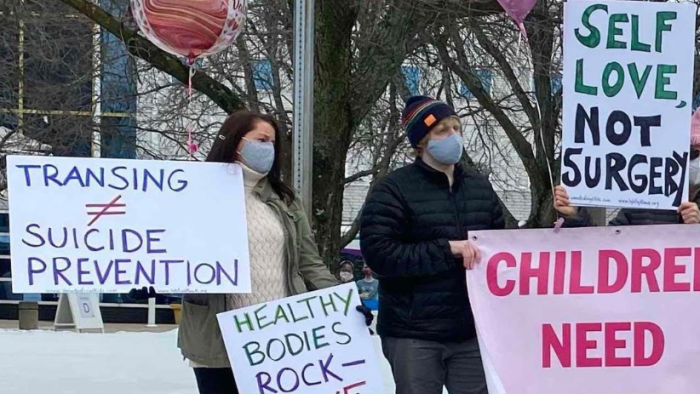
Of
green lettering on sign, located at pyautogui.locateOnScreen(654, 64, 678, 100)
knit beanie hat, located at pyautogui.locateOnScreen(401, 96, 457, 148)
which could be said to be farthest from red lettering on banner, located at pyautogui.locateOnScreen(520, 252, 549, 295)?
green lettering on sign, located at pyautogui.locateOnScreen(654, 64, 678, 100)

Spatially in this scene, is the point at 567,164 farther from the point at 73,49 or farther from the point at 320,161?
the point at 73,49

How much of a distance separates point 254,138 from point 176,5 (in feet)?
4.46

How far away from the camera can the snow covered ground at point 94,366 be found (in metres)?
8.85

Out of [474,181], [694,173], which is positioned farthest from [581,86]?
[694,173]

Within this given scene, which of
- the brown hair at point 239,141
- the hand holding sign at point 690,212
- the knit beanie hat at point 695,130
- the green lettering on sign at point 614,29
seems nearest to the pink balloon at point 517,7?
the knit beanie hat at point 695,130

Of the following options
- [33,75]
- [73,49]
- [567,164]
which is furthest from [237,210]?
[33,75]

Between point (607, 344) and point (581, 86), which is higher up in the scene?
point (581, 86)

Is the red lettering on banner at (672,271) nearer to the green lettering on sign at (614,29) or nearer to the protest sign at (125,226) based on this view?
the green lettering on sign at (614,29)

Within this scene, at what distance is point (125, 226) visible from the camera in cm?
424

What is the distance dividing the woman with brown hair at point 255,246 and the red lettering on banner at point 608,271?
1.04 metres

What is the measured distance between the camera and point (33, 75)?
54.0 ft

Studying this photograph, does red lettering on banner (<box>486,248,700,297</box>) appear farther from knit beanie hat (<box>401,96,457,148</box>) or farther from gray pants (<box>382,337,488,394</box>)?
knit beanie hat (<box>401,96,457,148</box>)

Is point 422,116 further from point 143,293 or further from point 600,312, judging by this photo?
point 143,293

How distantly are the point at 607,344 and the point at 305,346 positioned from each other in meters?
1.07
